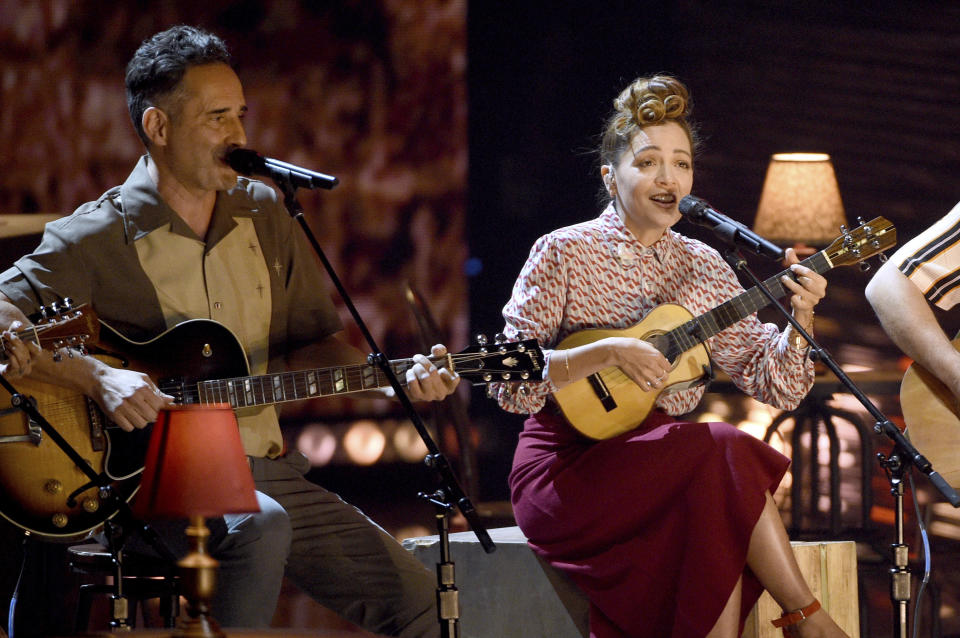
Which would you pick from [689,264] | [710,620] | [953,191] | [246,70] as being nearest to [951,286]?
[689,264]

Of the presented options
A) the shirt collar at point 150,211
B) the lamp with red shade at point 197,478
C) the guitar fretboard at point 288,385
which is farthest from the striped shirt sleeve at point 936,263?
the lamp with red shade at point 197,478

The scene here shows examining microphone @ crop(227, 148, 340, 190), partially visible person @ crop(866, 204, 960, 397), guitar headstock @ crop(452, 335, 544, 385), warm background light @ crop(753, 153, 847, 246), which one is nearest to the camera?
microphone @ crop(227, 148, 340, 190)

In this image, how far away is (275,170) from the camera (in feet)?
8.84

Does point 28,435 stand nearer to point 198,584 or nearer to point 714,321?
point 198,584

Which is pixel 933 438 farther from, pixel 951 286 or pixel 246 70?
pixel 246 70

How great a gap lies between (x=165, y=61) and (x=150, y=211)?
400 millimetres

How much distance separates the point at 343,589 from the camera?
2.94 m

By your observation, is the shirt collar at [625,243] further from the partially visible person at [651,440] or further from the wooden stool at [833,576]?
the wooden stool at [833,576]

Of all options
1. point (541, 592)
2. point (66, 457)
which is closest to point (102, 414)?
point (66, 457)

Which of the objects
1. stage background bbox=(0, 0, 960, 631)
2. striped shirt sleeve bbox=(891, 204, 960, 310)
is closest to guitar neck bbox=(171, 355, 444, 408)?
striped shirt sleeve bbox=(891, 204, 960, 310)

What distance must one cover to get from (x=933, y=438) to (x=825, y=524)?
1.97 meters

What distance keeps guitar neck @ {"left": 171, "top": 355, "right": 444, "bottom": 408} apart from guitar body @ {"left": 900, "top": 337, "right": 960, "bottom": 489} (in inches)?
65.9

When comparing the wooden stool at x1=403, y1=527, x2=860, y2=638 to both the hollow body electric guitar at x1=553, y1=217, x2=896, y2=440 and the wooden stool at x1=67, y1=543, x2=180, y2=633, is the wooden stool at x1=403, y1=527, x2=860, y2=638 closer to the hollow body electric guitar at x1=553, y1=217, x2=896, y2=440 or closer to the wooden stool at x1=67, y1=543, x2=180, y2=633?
the hollow body electric guitar at x1=553, y1=217, x2=896, y2=440

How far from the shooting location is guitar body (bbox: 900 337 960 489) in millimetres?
3467
